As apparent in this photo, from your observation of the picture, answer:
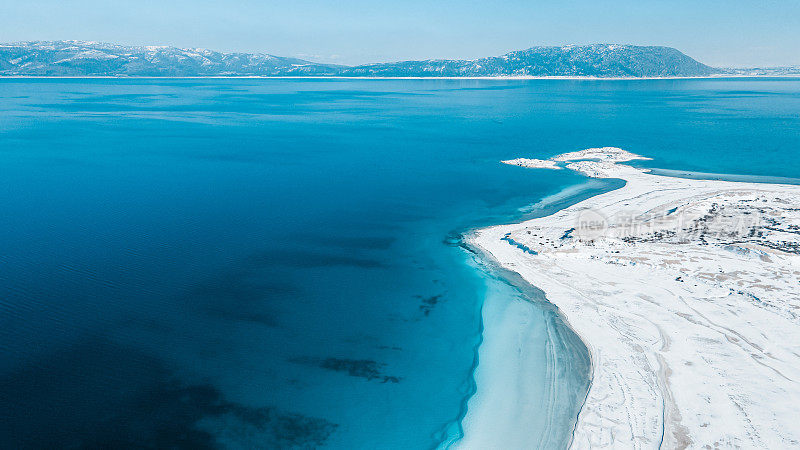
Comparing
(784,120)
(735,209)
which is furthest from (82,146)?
(784,120)

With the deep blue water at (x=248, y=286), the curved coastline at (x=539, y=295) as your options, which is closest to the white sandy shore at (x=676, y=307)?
the curved coastline at (x=539, y=295)

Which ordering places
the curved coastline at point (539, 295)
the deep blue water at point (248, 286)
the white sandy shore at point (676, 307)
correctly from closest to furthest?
the white sandy shore at point (676, 307) < the deep blue water at point (248, 286) < the curved coastline at point (539, 295)

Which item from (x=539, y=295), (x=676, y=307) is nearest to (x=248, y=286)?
(x=539, y=295)

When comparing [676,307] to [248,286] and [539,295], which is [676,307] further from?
[248,286]

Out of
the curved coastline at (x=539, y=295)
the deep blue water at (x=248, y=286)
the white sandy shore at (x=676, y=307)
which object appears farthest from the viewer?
the curved coastline at (x=539, y=295)

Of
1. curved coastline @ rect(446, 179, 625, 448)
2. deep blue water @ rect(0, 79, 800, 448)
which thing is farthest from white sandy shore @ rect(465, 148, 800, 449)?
deep blue water @ rect(0, 79, 800, 448)

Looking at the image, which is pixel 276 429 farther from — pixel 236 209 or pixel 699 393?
pixel 236 209

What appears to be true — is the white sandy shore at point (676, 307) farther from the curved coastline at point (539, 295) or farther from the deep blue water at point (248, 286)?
the deep blue water at point (248, 286)
